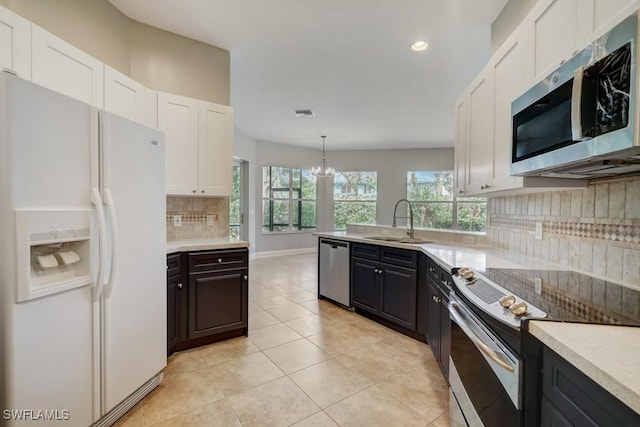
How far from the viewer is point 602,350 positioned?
77 cm

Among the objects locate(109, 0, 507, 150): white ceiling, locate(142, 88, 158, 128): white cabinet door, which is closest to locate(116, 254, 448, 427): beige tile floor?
locate(142, 88, 158, 128): white cabinet door

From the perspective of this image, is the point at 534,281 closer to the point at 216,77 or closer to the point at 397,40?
the point at 397,40

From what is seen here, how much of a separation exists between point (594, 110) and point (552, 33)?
2.61 ft

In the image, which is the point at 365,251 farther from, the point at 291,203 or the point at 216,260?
the point at 291,203

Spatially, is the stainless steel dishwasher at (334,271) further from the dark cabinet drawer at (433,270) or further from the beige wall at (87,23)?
the beige wall at (87,23)

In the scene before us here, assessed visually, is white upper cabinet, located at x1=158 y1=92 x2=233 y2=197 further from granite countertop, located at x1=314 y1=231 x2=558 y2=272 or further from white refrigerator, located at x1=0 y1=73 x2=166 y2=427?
granite countertop, located at x1=314 y1=231 x2=558 y2=272

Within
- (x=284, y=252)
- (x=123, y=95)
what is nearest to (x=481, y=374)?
(x=123, y=95)

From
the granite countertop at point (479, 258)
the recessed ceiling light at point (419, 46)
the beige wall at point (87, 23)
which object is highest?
the recessed ceiling light at point (419, 46)

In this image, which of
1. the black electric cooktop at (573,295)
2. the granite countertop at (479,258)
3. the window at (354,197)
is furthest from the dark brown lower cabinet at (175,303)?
the window at (354,197)

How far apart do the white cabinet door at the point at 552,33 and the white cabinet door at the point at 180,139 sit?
8.82 feet

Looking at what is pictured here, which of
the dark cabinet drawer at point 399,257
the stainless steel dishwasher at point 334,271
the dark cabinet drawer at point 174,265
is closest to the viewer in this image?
the dark cabinet drawer at point 174,265

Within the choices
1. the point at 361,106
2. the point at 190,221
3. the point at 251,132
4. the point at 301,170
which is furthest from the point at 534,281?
the point at 301,170

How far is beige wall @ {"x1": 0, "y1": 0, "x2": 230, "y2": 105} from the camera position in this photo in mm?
2163

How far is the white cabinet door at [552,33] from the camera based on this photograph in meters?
1.38
